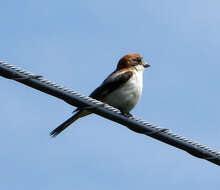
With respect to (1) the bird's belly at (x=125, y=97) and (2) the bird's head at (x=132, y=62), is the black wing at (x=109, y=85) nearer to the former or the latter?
(1) the bird's belly at (x=125, y=97)

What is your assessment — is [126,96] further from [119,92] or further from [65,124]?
[65,124]

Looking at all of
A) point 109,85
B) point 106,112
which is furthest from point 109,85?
point 106,112

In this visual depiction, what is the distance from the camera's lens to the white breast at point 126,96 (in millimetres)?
9633

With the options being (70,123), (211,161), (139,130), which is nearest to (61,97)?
(139,130)

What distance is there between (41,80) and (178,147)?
1.36m

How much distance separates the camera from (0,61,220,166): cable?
225 inches

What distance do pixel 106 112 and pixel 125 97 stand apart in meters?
3.49

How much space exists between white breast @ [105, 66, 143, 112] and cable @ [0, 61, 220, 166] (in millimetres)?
3368

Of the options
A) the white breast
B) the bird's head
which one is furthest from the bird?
the bird's head

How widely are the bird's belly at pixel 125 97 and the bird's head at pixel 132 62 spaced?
3.50ft

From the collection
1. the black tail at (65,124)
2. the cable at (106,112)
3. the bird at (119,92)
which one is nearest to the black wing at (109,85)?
the bird at (119,92)

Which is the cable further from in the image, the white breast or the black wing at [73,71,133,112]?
the black wing at [73,71,133,112]

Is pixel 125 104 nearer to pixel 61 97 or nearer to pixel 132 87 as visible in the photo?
pixel 132 87

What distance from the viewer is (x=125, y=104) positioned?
961 cm
